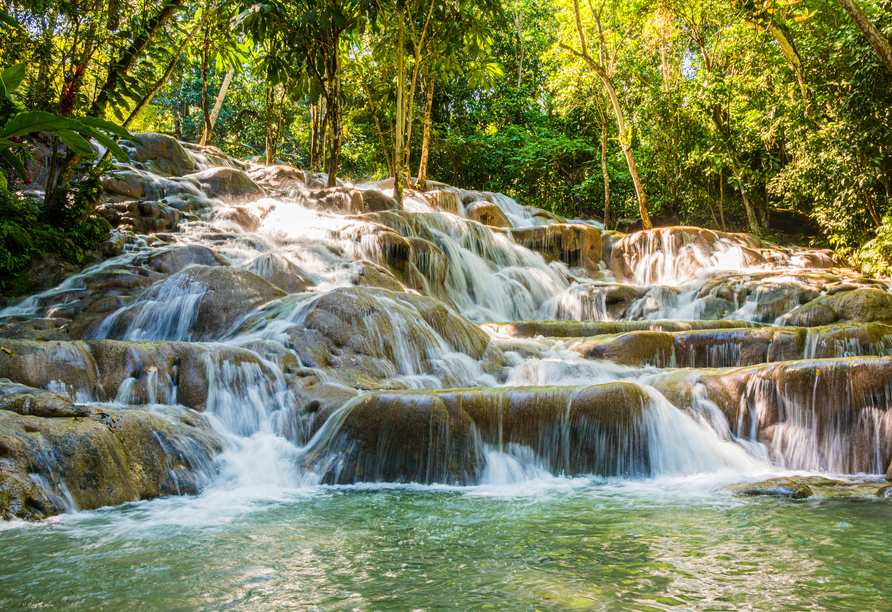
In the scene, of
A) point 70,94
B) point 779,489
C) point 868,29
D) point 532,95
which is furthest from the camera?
point 532,95

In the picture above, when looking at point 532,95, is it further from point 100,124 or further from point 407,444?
point 100,124

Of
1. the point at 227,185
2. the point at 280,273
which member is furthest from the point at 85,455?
the point at 227,185

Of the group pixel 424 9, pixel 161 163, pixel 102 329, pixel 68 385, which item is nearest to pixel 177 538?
pixel 68 385

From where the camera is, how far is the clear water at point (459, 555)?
90.4 inches

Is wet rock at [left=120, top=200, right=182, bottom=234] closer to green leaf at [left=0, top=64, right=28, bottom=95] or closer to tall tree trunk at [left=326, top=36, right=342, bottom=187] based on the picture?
tall tree trunk at [left=326, top=36, right=342, bottom=187]

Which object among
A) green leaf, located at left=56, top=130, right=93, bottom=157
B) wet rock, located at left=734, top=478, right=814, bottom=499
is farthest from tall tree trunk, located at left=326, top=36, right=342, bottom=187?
wet rock, located at left=734, top=478, right=814, bottom=499

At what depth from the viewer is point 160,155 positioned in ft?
49.3

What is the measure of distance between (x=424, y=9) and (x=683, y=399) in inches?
425

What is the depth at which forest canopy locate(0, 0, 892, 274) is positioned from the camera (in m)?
8.57

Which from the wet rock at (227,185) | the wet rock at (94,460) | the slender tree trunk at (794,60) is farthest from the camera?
the wet rock at (227,185)

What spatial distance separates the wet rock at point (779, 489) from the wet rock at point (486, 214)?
45.7 feet

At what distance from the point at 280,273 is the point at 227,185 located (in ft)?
19.8

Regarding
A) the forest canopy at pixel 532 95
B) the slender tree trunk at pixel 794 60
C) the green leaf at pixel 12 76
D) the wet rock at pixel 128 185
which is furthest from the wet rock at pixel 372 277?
the slender tree trunk at pixel 794 60

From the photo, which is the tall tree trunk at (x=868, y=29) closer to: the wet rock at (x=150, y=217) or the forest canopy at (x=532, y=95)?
the forest canopy at (x=532, y=95)
